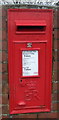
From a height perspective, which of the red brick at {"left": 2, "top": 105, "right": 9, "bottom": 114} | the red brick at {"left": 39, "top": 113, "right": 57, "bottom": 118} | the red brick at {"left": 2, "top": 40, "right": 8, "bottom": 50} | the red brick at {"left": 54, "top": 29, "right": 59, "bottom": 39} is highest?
the red brick at {"left": 54, "top": 29, "right": 59, "bottom": 39}

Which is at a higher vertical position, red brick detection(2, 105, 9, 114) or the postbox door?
the postbox door

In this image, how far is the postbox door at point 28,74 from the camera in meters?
2.08

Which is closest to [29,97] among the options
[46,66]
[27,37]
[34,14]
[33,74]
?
[33,74]

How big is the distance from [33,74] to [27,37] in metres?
0.43

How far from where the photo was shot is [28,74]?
2113 mm

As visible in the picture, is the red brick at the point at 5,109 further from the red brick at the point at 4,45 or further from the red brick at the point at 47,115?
the red brick at the point at 4,45

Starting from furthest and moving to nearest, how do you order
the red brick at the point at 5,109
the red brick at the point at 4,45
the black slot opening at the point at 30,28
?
the red brick at the point at 5,109, the red brick at the point at 4,45, the black slot opening at the point at 30,28

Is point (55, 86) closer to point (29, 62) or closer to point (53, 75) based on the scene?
point (53, 75)

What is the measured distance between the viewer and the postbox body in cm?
205

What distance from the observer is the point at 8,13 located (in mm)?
2045

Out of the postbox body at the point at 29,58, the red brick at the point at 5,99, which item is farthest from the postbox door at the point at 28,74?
the red brick at the point at 5,99

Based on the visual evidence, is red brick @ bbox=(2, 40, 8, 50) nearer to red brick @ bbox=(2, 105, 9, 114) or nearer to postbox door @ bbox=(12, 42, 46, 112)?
postbox door @ bbox=(12, 42, 46, 112)

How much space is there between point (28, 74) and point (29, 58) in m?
0.19

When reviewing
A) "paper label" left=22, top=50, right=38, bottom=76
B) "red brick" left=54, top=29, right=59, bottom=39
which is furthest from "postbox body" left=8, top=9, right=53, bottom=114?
"red brick" left=54, top=29, right=59, bottom=39
